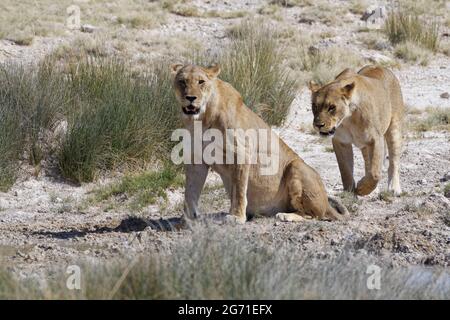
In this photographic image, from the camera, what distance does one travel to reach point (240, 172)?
31.7 feet

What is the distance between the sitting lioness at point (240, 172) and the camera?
9.48 meters

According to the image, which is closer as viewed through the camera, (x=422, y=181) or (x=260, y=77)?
(x=422, y=181)

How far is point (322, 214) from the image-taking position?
10.2m

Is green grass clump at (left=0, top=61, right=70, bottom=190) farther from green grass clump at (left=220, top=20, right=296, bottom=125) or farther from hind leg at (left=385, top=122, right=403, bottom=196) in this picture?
hind leg at (left=385, top=122, right=403, bottom=196)

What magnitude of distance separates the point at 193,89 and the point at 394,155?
11.8 ft

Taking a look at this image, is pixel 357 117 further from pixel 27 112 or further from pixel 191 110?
pixel 27 112

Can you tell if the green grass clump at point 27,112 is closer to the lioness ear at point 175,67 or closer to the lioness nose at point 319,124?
the lioness ear at point 175,67

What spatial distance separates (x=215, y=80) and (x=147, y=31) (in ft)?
44.0

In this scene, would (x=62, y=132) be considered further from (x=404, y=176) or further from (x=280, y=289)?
(x=280, y=289)

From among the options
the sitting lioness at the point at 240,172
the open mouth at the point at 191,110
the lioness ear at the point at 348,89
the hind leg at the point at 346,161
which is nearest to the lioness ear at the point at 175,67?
the sitting lioness at the point at 240,172

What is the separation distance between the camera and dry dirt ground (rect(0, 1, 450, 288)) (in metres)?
8.91

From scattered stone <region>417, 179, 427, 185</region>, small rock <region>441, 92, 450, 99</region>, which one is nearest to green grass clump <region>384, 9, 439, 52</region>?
small rock <region>441, 92, 450, 99</region>

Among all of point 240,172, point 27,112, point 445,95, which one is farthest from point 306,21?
point 240,172
